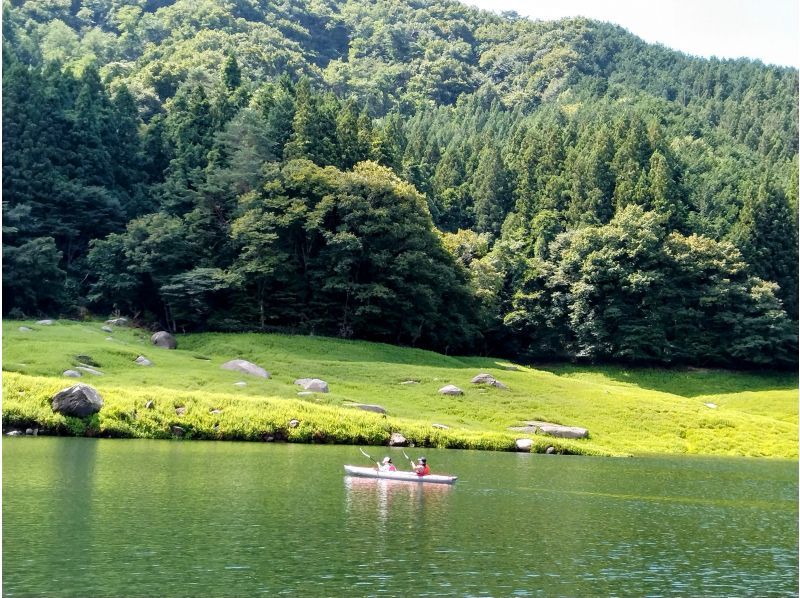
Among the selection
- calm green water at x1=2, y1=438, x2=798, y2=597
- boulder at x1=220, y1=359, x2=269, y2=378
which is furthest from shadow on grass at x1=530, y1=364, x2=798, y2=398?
calm green water at x1=2, y1=438, x2=798, y2=597

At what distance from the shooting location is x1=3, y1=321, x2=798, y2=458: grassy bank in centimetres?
5284

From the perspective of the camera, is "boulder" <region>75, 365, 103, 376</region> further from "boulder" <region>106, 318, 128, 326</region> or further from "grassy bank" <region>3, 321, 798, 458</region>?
"boulder" <region>106, 318, 128, 326</region>

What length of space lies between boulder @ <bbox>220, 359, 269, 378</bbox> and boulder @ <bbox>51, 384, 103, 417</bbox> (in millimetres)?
19603

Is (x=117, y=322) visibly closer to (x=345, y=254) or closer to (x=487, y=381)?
(x=345, y=254)

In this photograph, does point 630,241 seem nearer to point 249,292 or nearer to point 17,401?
point 249,292

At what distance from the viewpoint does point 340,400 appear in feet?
203

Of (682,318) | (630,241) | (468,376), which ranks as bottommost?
(468,376)

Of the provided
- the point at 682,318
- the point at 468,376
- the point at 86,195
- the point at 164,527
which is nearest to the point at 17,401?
the point at 164,527

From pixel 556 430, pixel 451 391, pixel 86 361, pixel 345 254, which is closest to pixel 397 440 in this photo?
pixel 556 430

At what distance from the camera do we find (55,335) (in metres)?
74.2

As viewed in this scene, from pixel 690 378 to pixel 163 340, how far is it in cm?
5510

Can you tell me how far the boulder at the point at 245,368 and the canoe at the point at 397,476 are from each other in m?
27.4

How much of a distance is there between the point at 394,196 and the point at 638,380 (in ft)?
106

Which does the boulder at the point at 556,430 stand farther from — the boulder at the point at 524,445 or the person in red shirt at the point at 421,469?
the person in red shirt at the point at 421,469
